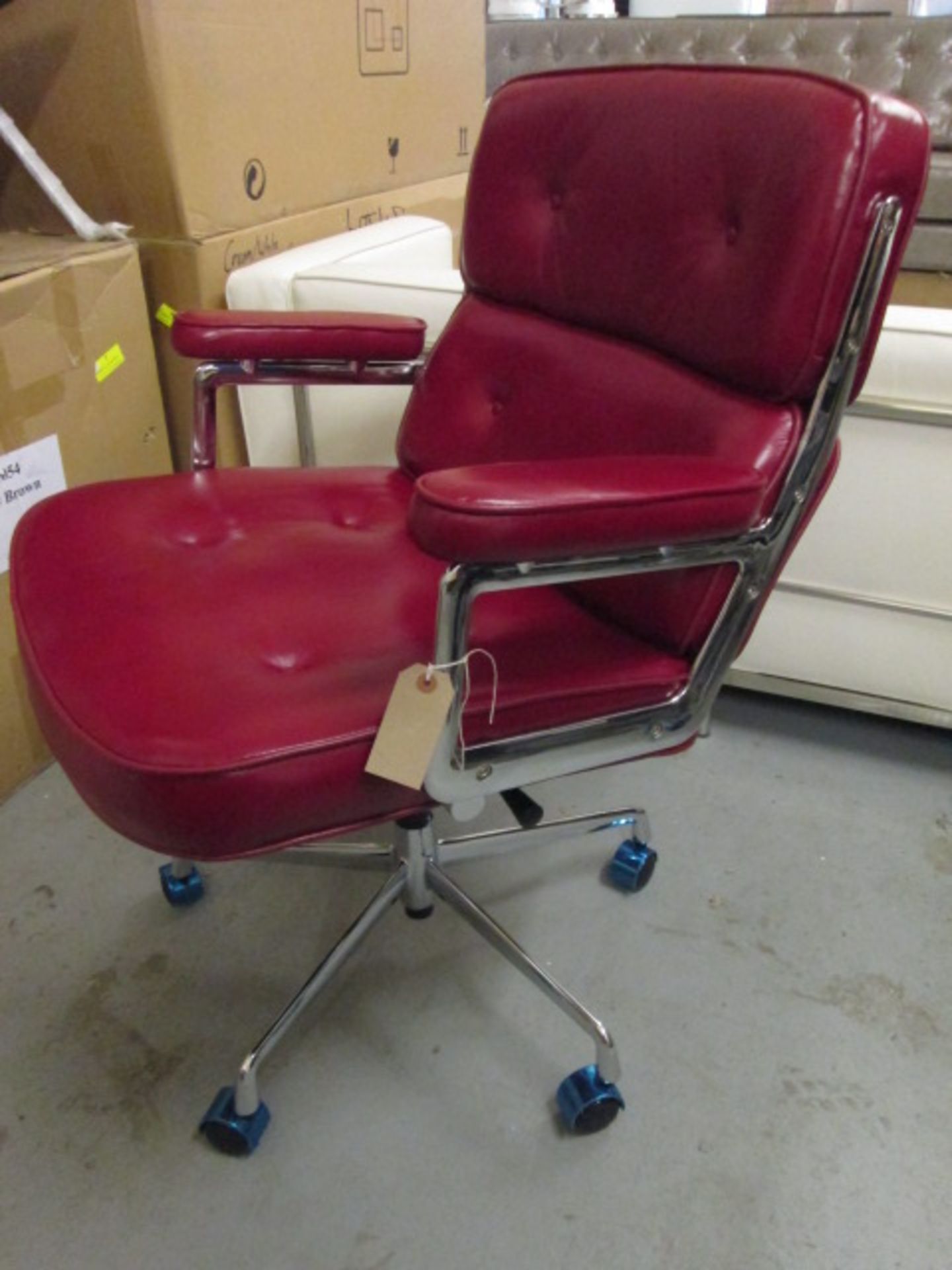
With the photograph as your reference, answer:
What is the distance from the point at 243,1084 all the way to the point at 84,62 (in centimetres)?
138

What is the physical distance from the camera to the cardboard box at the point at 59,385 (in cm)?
124

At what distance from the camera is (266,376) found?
1.08 m

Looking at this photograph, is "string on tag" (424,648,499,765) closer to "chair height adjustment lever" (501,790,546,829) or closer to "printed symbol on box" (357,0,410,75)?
"chair height adjustment lever" (501,790,546,829)

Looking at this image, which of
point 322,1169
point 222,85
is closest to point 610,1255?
point 322,1169

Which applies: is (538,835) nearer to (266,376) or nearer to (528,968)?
(528,968)

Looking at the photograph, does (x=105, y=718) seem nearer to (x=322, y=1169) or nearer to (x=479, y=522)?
(x=479, y=522)

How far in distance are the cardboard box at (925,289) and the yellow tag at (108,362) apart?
2.50 meters

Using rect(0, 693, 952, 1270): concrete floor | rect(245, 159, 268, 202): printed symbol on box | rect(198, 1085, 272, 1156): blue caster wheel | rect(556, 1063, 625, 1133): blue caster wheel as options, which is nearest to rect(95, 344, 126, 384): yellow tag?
rect(245, 159, 268, 202): printed symbol on box

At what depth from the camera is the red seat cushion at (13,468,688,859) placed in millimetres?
671

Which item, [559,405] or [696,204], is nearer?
[696,204]

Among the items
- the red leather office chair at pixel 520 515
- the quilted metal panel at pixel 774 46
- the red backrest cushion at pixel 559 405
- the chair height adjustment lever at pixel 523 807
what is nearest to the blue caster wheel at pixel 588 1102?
the red leather office chair at pixel 520 515

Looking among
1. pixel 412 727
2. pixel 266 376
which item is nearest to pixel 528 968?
pixel 412 727

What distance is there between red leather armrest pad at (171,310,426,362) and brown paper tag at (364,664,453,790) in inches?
21.1

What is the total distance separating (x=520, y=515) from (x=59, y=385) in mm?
978
